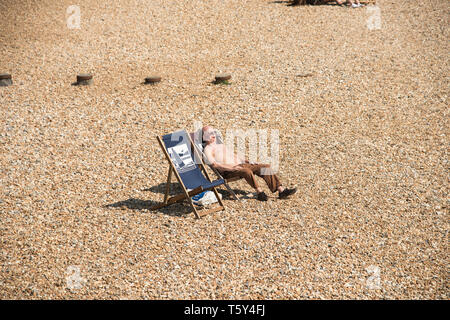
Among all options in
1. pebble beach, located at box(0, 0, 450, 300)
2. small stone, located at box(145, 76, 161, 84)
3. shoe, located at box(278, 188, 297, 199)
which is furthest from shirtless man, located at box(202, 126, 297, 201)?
small stone, located at box(145, 76, 161, 84)

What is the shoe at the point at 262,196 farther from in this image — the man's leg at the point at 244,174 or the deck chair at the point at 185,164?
the deck chair at the point at 185,164

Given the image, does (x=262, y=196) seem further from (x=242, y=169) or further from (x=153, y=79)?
(x=153, y=79)

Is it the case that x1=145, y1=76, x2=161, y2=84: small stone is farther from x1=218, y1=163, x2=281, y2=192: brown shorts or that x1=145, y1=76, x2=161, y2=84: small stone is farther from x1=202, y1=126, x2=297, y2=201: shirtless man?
x1=218, y1=163, x2=281, y2=192: brown shorts

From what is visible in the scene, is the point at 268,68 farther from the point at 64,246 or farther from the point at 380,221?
the point at 64,246

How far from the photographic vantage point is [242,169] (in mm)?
6324

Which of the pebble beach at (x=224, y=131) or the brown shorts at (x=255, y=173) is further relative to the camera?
the brown shorts at (x=255, y=173)

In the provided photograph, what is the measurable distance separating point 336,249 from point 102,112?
574 centimetres

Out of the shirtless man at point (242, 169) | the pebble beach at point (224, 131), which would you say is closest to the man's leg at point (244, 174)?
the shirtless man at point (242, 169)

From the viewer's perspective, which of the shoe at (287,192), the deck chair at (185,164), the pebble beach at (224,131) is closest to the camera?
the pebble beach at (224,131)

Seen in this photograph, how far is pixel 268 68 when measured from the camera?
10727 millimetres

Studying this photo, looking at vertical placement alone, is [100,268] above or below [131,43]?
below

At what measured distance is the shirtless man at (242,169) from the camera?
630 cm
